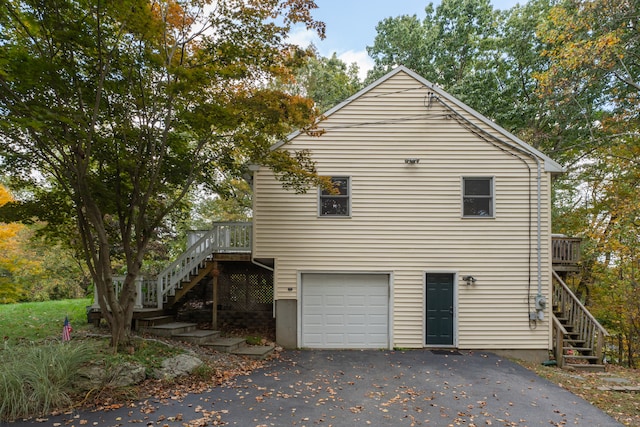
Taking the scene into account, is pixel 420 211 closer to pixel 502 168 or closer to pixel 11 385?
pixel 502 168

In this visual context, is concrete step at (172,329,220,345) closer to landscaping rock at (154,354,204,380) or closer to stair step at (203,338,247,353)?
stair step at (203,338,247,353)

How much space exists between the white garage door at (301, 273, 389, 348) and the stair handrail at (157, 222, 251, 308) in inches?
82.1

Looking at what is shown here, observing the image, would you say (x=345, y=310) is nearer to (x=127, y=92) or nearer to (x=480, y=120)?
(x=480, y=120)

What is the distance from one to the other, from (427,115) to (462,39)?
9.81 metres

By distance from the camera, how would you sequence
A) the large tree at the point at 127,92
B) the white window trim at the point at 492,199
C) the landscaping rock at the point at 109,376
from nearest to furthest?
the landscaping rock at the point at 109,376 < the large tree at the point at 127,92 < the white window trim at the point at 492,199

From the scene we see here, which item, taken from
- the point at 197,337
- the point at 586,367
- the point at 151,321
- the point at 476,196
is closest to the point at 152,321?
the point at 151,321

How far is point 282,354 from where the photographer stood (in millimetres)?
8672

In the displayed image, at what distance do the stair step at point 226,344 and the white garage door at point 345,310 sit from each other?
1681mm

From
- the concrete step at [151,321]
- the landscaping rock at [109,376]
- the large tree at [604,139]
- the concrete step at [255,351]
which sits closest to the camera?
the landscaping rock at [109,376]

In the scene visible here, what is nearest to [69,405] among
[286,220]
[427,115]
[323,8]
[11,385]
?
[11,385]

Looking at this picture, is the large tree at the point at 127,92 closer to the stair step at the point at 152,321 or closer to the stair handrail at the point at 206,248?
the stair step at the point at 152,321

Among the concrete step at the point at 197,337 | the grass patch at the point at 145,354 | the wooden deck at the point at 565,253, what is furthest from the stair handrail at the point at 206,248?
the wooden deck at the point at 565,253

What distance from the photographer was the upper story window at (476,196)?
9547mm

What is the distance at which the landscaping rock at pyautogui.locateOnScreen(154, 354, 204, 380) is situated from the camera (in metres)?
6.21
